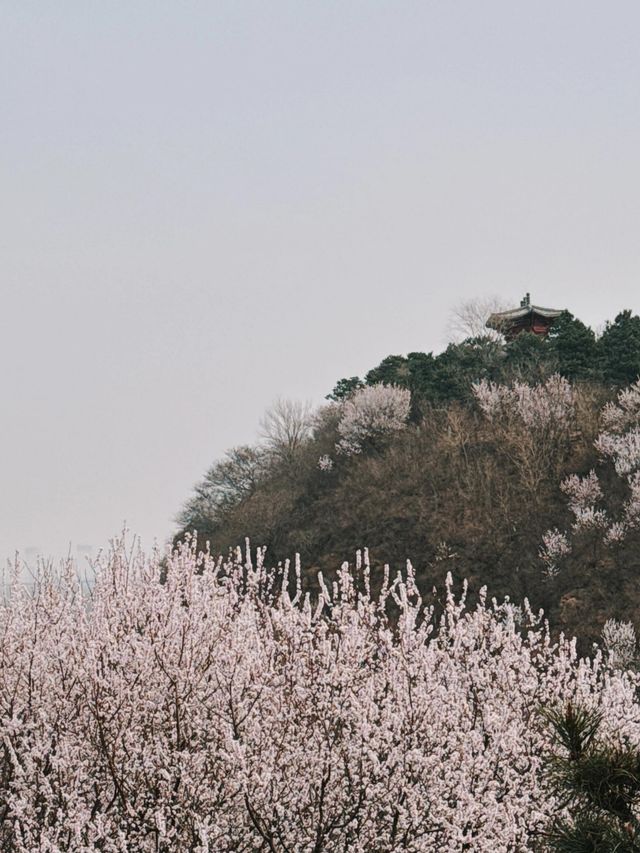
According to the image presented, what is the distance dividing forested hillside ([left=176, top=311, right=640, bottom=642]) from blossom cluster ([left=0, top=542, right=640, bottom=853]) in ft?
79.6

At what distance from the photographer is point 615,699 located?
14977 millimetres

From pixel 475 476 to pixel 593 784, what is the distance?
40.7 metres

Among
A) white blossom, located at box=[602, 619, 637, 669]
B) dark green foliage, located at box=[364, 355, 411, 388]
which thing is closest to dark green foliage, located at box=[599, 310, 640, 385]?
dark green foliage, located at box=[364, 355, 411, 388]

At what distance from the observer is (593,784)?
25.6 ft

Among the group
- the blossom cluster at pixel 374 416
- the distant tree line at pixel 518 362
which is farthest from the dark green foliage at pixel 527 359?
the blossom cluster at pixel 374 416

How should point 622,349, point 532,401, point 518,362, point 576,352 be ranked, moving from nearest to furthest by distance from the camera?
point 532,401, point 622,349, point 576,352, point 518,362

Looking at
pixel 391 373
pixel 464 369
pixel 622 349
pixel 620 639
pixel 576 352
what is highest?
pixel 391 373

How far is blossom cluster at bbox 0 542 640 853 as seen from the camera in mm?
10961

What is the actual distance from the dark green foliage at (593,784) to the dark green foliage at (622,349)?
43877 mm

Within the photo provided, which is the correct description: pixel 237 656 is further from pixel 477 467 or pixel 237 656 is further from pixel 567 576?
pixel 477 467

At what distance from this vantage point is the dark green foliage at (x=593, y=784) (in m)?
7.66

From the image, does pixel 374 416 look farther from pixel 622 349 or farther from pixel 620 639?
pixel 620 639

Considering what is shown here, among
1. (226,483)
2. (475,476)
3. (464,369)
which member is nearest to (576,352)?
(464,369)

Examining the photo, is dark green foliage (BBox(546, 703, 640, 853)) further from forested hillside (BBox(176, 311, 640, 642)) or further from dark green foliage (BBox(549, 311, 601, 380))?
dark green foliage (BBox(549, 311, 601, 380))
